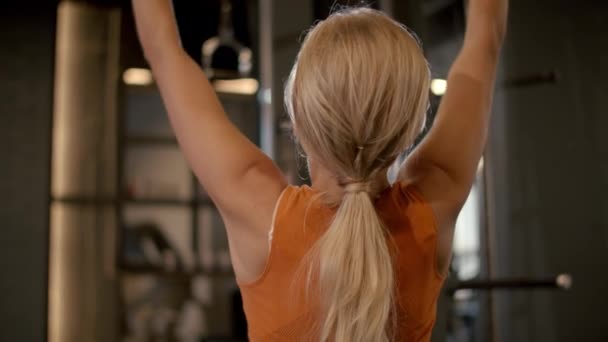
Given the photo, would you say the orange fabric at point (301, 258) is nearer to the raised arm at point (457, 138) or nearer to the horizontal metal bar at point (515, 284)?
the raised arm at point (457, 138)

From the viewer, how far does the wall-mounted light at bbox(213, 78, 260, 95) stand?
3.50 m

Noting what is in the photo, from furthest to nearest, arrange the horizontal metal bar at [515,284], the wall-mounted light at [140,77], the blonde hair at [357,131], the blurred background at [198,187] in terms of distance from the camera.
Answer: the wall-mounted light at [140,77]
the blurred background at [198,187]
the horizontal metal bar at [515,284]
the blonde hair at [357,131]

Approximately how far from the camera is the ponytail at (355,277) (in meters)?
0.77

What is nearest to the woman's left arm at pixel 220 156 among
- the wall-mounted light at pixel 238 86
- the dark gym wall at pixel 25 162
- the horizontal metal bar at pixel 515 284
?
the horizontal metal bar at pixel 515 284

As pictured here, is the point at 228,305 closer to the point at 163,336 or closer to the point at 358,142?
the point at 163,336

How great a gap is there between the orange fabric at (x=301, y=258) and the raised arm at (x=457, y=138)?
0.03 meters

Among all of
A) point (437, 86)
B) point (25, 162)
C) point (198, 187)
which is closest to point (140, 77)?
point (198, 187)

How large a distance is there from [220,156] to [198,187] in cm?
263

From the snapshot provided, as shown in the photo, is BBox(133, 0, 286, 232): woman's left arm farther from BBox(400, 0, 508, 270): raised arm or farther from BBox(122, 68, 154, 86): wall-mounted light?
BBox(122, 68, 154, 86): wall-mounted light

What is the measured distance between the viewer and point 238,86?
139 inches

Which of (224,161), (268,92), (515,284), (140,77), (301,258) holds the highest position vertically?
(140,77)

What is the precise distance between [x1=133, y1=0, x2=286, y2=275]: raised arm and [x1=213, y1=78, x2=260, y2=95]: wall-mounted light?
2634mm

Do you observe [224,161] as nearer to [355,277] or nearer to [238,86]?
[355,277]

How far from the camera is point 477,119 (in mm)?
905
